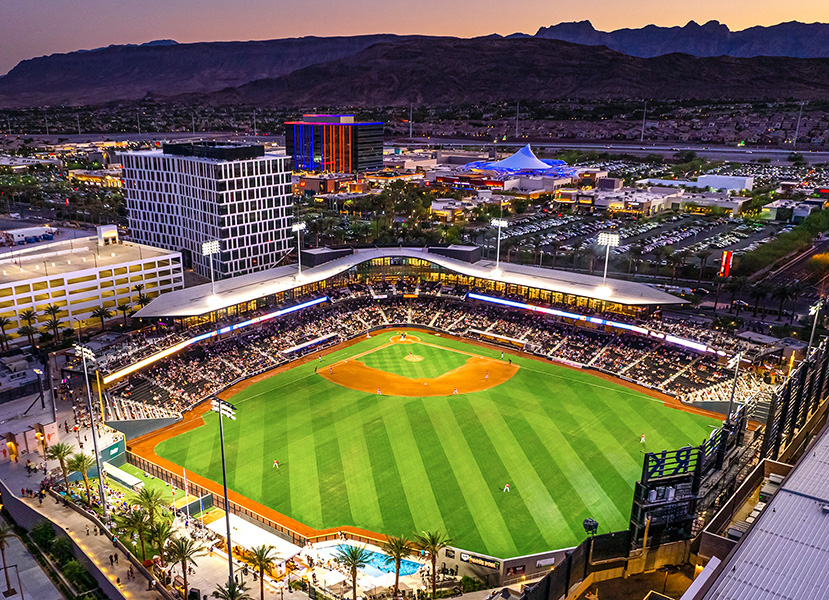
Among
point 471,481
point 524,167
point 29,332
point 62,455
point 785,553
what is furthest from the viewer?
point 524,167

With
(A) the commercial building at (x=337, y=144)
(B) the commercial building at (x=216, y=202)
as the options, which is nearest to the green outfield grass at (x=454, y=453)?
(B) the commercial building at (x=216, y=202)

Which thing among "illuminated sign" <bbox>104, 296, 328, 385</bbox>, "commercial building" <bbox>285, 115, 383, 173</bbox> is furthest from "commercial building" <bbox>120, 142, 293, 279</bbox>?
"commercial building" <bbox>285, 115, 383, 173</bbox>

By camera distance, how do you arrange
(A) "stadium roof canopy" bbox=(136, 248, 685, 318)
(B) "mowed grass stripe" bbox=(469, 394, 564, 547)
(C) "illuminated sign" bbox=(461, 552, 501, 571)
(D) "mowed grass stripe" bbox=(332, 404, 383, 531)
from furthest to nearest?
(A) "stadium roof canopy" bbox=(136, 248, 685, 318), (D) "mowed grass stripe" bbox=(332, 404, 383, 531), (B) "mowed grass stripe" bbox=(469, 394, 564, 547), (C) "illuminated sign" bbox=(461, 552, 501, 571)

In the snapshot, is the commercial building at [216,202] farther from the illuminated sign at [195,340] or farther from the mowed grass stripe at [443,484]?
the mowed grass stripe at [443,484]

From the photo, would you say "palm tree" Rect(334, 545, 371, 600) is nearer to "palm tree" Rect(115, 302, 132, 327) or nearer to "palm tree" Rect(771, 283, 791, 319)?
"palm tree" Rect(115, 302, 132, 327)

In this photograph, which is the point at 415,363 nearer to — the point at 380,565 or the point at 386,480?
the point at 386,480

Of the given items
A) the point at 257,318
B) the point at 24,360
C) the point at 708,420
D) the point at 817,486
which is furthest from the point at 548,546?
the point at 24,360

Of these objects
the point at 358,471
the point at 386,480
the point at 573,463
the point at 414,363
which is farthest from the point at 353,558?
the point at 414,363

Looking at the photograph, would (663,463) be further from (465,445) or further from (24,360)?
(24,360)
